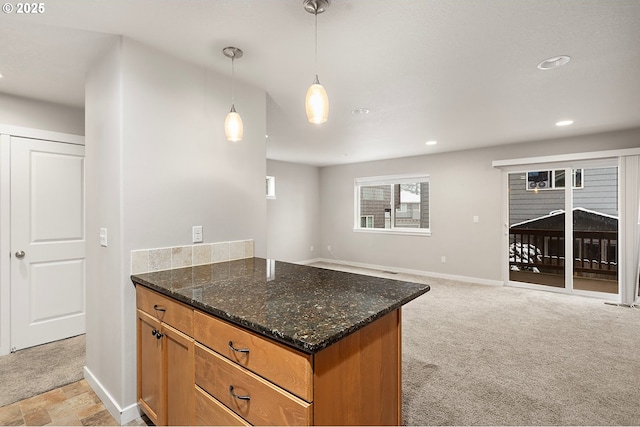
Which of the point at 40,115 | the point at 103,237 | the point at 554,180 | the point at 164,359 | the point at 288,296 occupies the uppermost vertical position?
the point at 40,115

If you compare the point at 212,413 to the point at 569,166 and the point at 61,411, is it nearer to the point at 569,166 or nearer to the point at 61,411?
the point at 61,411

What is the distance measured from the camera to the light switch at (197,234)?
7.27 feet

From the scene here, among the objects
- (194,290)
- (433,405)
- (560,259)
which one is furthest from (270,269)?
(560,259)

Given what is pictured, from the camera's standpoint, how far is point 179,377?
1548 mm

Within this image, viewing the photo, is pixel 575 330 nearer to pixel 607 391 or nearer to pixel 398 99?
pixel 607 391

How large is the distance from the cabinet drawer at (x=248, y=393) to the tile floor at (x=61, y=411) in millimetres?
959

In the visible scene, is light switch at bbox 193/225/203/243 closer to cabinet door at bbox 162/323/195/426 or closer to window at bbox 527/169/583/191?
cabinet door at bbox 162/323/195/426

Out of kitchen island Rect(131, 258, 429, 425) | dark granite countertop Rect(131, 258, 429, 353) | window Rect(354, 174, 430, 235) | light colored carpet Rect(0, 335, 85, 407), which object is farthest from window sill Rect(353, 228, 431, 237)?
light colored carpet Rect(0, 335, 85, 407)

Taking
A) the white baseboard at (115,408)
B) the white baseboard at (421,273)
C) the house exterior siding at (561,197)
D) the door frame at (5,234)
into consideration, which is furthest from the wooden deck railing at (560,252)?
the door frame at (5,234)

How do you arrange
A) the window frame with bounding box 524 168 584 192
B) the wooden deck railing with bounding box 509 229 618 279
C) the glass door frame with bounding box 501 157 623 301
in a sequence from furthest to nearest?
the window frame with bounding box 524 168 584 192, the wooden deck railing with bounding box 509 229 618 279, the glass door frame with bounding box 501 157 623 301

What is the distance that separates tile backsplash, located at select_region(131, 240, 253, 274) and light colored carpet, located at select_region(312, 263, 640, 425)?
161 cm

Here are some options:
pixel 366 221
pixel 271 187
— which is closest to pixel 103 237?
pixel 271 187

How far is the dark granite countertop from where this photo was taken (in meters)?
1.07

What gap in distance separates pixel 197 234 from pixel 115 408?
1.17 m
